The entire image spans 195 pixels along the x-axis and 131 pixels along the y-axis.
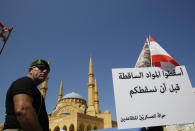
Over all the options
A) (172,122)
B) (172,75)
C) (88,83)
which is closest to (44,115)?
(172,122)

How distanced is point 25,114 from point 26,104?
86mm

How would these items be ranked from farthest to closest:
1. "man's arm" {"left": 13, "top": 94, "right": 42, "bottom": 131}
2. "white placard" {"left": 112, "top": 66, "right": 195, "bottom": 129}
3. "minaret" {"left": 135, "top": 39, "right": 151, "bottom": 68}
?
"minaret" {"left": 135, "top": 39, "right": 151, "bottom": 68}
"white placard" {"left": 112, "top": 66, "right": 195, "bottom": 129}
"man's arm" {"left": 13, "top": 94, "right": 42, "bottom": 131}

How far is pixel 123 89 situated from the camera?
2.75 meters

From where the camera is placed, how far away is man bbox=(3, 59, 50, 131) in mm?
1126

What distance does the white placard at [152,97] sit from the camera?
2.52 meters

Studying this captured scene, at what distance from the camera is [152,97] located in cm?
272

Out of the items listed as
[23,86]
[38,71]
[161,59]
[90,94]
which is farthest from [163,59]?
[90,94]

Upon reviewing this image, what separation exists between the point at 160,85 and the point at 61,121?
23.4 metres

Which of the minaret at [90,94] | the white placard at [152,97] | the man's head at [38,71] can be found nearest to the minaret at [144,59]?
the white placard at [152,97]

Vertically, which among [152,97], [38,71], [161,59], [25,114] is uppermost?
[161,59]

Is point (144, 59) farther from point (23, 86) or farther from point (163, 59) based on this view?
point (23, 86)

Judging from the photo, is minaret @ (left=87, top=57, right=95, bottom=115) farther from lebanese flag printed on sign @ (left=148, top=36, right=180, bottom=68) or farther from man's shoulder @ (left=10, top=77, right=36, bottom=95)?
man's shoulder @ (left=10, top=77, right=36, bottom=95)

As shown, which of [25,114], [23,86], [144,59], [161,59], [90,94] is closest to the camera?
[25,114]

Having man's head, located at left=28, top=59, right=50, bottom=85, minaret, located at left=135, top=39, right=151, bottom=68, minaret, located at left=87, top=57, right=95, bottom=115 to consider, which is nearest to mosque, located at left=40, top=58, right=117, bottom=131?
minaret, located at left=87, top=57, right=95, bottom=115
